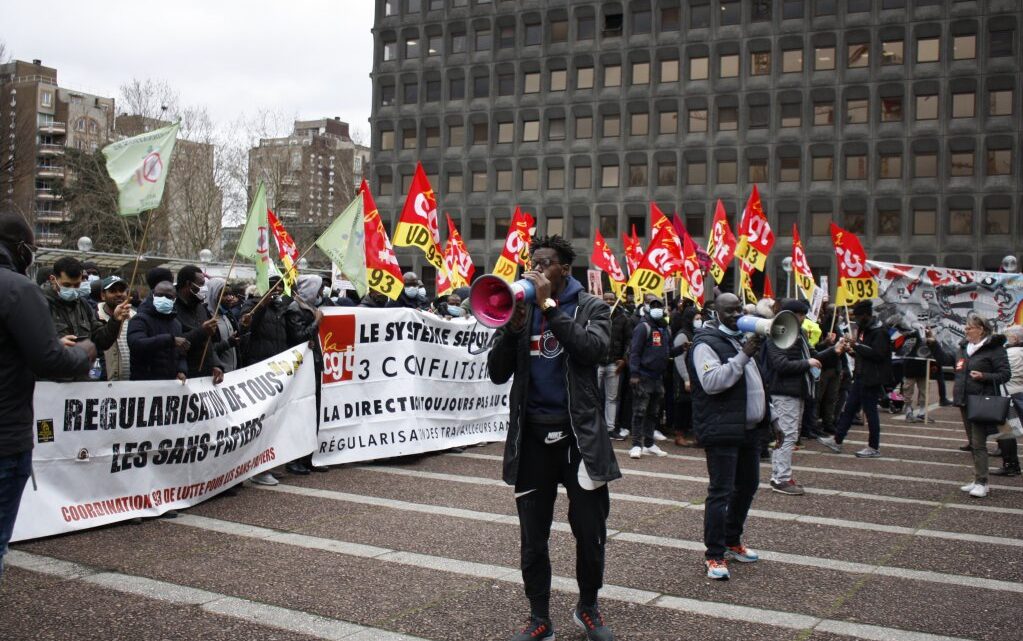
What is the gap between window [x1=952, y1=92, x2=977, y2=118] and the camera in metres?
52.6

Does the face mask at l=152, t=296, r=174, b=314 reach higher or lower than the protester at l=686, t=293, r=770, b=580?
higher

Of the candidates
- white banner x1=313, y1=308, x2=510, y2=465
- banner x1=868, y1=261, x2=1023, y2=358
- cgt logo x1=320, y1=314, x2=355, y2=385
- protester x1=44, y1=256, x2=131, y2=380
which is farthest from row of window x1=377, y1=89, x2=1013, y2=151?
protester x1=44, y1=256, x2=131, y2=380

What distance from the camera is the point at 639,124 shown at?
198ft

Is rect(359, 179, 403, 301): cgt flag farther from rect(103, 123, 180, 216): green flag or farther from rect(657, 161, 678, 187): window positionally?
rect(657, 161, 678, 187): window

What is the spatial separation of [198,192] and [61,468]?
47.0 m

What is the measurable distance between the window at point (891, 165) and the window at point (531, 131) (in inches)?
850

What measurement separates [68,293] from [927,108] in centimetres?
5507

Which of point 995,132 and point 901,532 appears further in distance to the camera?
point 995,132

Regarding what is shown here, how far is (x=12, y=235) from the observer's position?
14.1ft

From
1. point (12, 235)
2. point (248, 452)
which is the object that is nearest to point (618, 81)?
point (248, 452)

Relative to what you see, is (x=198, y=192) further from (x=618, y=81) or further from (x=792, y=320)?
(x=792, y=320)

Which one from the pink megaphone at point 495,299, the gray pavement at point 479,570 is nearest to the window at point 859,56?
the gray pavement at point 479,570

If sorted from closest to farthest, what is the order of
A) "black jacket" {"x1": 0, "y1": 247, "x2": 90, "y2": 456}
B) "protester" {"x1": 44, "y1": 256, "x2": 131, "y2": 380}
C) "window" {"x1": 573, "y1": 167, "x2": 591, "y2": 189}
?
"black jacket" {"x1": 0, "y1": 247, "x2": 90, "y2": 456}, "protester" {"x1": 44, "y1": 256, "x2": 131, "y2": 380}, "window" {"x1": 573, "y1": 167, "x2": 591, "y2": 189}

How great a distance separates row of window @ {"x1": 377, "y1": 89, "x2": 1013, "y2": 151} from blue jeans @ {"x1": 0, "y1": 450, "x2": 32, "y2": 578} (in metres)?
56.5
